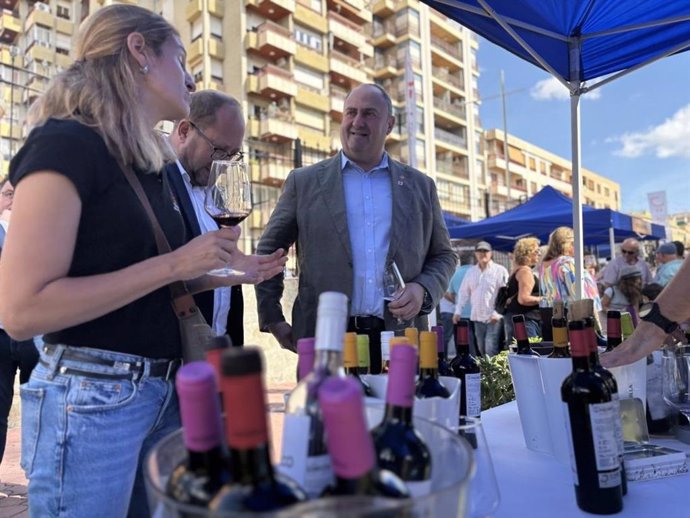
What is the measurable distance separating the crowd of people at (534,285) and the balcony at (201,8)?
22.3 metres

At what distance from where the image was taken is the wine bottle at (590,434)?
841mm

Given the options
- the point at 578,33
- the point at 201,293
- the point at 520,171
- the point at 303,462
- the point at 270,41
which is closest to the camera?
the point at 303,462

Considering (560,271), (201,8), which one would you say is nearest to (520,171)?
(201,8)

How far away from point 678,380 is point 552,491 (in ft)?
1.62

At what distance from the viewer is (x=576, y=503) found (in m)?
0.92

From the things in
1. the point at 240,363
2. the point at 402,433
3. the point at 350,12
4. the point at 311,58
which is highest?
the point at 350,12

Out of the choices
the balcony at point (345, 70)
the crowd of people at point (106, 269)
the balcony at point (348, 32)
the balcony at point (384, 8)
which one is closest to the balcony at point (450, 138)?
the balcony at point (345, 70)

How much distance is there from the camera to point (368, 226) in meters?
2.15

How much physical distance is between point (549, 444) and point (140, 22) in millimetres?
1343

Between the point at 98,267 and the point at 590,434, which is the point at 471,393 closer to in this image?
the point at 590,434

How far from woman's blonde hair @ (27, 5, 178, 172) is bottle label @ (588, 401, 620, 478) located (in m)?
1.02

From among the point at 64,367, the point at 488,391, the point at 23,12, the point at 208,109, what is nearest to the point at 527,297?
the point at 488,391

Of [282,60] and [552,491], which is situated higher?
[282,60]

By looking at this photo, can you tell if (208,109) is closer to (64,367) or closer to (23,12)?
(64,367)
